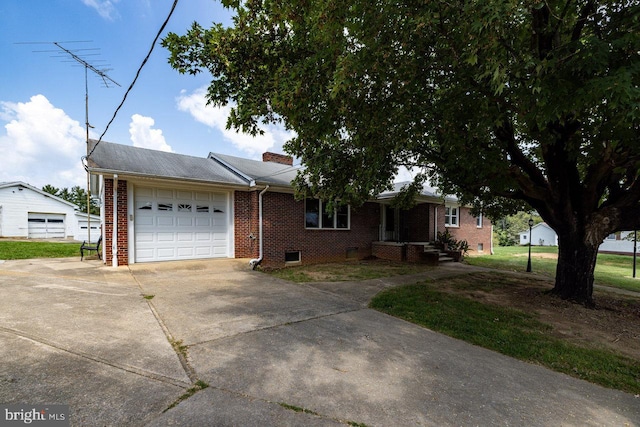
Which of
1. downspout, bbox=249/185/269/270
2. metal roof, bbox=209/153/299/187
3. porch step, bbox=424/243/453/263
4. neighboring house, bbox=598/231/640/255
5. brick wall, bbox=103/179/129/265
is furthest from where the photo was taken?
neighboring house, bbox=598/231/640/255

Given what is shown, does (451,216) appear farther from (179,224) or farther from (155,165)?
(155,165)

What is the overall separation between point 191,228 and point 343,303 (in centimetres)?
651

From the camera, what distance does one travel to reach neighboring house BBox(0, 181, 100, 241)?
21.5 metres

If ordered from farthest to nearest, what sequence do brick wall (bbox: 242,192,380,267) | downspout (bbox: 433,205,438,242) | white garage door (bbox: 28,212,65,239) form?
white garage door (bbox: 28,212,65,239)
downspout (bbox: 433,205,438,242)
brick wall (bbox: 242,192,380,267)

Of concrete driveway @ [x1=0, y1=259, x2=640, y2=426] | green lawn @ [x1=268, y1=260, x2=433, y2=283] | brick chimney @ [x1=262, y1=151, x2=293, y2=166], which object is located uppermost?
brick chimney @ [x1=262, y1=151, x2=293, y2=166]

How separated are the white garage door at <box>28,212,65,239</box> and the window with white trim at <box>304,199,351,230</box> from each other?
24963 mm

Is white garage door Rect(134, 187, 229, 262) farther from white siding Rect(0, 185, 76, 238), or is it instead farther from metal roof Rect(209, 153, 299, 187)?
white siding Rect(0, 185, 76, 238)

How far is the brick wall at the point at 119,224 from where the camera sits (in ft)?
27.5

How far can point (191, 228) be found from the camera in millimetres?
9984

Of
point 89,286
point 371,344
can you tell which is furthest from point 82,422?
point 89,286

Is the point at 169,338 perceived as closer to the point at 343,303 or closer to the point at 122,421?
the point at 122,421

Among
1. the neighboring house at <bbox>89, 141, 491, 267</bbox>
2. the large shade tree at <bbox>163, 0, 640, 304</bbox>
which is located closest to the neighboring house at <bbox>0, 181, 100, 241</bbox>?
the neighboring house at <bbox>89, 141, 491, 267</bbox>

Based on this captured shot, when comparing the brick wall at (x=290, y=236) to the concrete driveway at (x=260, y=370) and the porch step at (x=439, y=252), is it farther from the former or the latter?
the concrete driveway at (x=260, y=370)

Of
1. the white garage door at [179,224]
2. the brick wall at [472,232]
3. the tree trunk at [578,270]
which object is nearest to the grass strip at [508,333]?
the tree trunk at [578,270]
